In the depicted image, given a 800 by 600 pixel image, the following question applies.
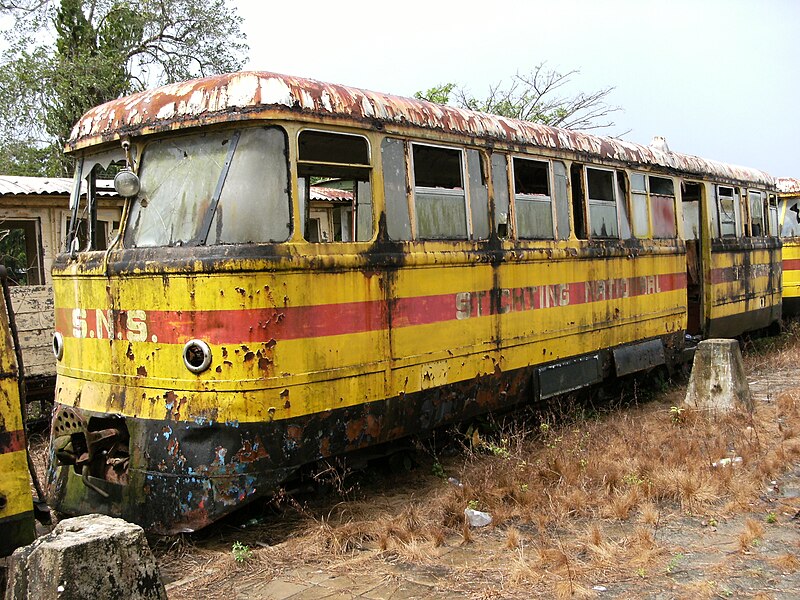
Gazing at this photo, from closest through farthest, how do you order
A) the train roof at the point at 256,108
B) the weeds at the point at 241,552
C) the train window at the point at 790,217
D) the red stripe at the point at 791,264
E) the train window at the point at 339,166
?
1. the weeds at the point at 241,552
2. the train roof at the point at 256,108
3. the train window at the point at 339,166
4. the red stripe at the point at 791,264
5. the train window at the point at 790,217

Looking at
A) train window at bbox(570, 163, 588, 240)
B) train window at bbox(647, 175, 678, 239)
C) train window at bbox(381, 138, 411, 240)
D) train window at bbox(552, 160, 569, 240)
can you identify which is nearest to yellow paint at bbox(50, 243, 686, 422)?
train window at bbox(381, 138, 411, 240)

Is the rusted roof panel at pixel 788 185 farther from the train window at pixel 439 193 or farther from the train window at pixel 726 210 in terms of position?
the train window at pixel 439 193

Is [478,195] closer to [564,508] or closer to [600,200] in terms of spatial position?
[600,200]

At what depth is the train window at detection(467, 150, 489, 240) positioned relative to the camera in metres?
6.32

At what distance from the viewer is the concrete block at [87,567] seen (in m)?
3.04

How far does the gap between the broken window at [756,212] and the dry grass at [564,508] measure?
18.6ft

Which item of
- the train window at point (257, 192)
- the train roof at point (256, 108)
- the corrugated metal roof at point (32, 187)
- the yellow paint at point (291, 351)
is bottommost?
the yellow paint at point (291, 351)

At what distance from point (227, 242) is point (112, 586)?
2.28 meters

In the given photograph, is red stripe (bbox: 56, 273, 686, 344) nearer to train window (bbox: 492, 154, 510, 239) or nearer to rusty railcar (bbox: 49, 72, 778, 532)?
rusty railcar (bbox: 49, 72, 778, 532)

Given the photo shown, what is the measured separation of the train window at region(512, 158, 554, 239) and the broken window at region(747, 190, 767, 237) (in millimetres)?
6107

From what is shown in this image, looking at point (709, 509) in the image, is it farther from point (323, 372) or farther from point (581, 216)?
point (581, 216)

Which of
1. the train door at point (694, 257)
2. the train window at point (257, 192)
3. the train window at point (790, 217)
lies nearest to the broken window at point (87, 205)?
the train window at point (257, 192)

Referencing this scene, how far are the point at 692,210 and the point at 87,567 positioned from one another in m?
10.2

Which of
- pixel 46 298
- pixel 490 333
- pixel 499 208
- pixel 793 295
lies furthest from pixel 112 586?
pixel 793 295
